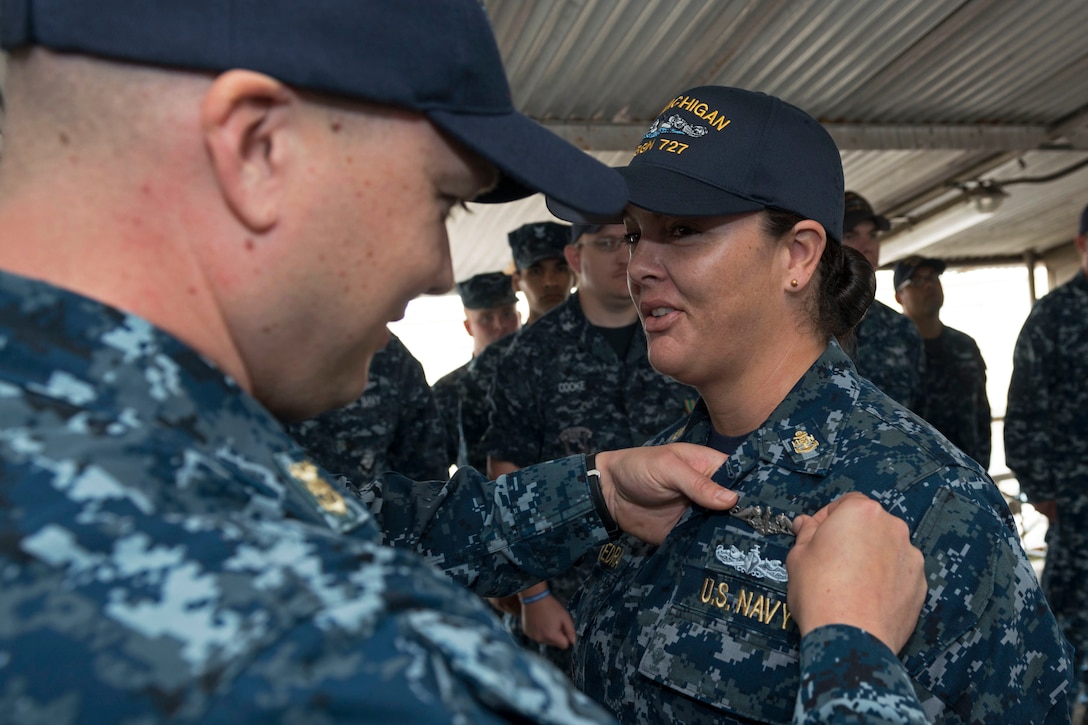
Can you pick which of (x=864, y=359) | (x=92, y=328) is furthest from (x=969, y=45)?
(x=92, y=328)

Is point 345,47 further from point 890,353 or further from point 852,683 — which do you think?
point 890,353

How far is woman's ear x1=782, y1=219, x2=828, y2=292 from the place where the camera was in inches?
76.2

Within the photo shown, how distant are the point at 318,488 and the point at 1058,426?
526cm

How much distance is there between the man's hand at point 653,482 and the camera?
1.78m

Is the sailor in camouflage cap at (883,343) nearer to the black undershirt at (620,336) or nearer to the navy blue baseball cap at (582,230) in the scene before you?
the black undershirt at (620,336)

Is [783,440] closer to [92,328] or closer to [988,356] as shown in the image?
[92,328]

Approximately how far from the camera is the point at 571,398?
403cm

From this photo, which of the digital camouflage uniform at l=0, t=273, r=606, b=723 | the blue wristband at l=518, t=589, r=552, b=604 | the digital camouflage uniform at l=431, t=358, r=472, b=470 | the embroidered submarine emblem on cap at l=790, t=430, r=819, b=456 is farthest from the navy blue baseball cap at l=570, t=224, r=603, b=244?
the digital camouflage uniform at l=0, t=273, r=606, b=723

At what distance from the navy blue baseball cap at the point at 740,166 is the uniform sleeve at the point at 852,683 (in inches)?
36.3

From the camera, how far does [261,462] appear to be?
2.69ft

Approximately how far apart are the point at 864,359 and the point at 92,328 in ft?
14.9

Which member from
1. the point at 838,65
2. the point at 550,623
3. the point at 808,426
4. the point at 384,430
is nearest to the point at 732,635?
the point at 808,426

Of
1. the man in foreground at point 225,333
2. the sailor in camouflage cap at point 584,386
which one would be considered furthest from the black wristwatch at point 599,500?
the sailor in camouflage cap at point 584,386

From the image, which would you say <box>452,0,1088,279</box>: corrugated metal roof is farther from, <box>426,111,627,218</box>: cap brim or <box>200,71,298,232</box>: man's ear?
<box>200,71,298,232</box>: man's ear
